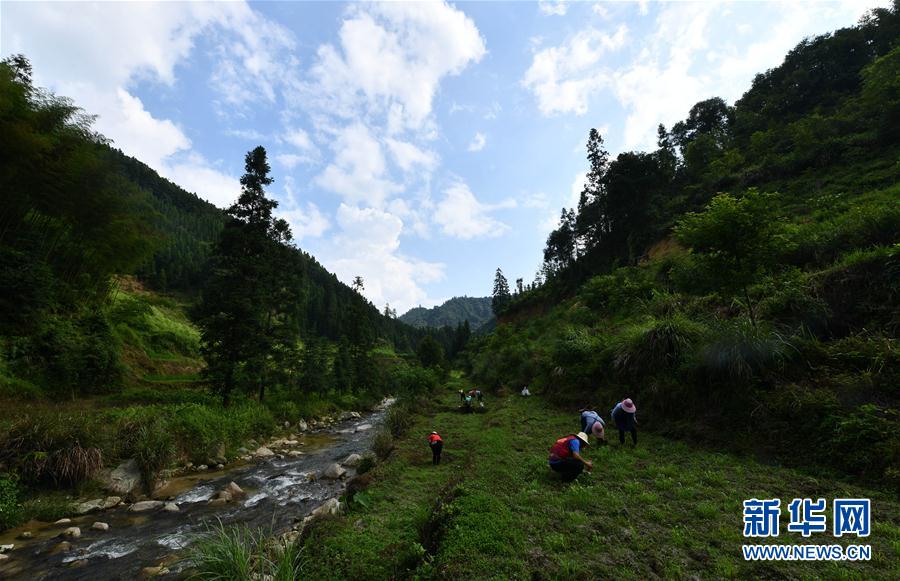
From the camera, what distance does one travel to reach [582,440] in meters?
8.32

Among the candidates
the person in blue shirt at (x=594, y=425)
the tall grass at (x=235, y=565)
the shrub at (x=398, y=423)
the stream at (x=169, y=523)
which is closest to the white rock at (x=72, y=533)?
the stream at (x=169, y=523)

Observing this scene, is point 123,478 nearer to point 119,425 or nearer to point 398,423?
point 119,425

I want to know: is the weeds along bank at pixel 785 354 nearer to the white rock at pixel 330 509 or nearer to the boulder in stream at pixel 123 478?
the white rock at pixel 330 509

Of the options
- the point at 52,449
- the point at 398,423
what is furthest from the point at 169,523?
the point at 398,423

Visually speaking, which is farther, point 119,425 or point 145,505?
point 119,425

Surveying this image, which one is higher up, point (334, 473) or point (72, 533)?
point (334, 473)

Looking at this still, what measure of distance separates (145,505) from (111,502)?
2.87 ft

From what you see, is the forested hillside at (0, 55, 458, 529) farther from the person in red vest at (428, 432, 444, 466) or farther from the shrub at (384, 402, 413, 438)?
the person in red vest at (428, 432, 444, 466)

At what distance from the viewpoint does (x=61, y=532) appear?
8.52 meters

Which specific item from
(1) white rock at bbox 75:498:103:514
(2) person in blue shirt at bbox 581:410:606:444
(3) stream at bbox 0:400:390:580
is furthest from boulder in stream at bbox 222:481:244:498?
(2) person in blue shirt at bbox 581:410:606:444

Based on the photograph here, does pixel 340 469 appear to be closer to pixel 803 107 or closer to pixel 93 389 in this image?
pixel 93 389

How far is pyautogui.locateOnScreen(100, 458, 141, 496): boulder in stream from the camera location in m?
10.6

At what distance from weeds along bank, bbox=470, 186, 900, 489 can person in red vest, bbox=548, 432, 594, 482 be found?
3.93 meters

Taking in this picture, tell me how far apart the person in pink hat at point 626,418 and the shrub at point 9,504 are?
15.9 metres
